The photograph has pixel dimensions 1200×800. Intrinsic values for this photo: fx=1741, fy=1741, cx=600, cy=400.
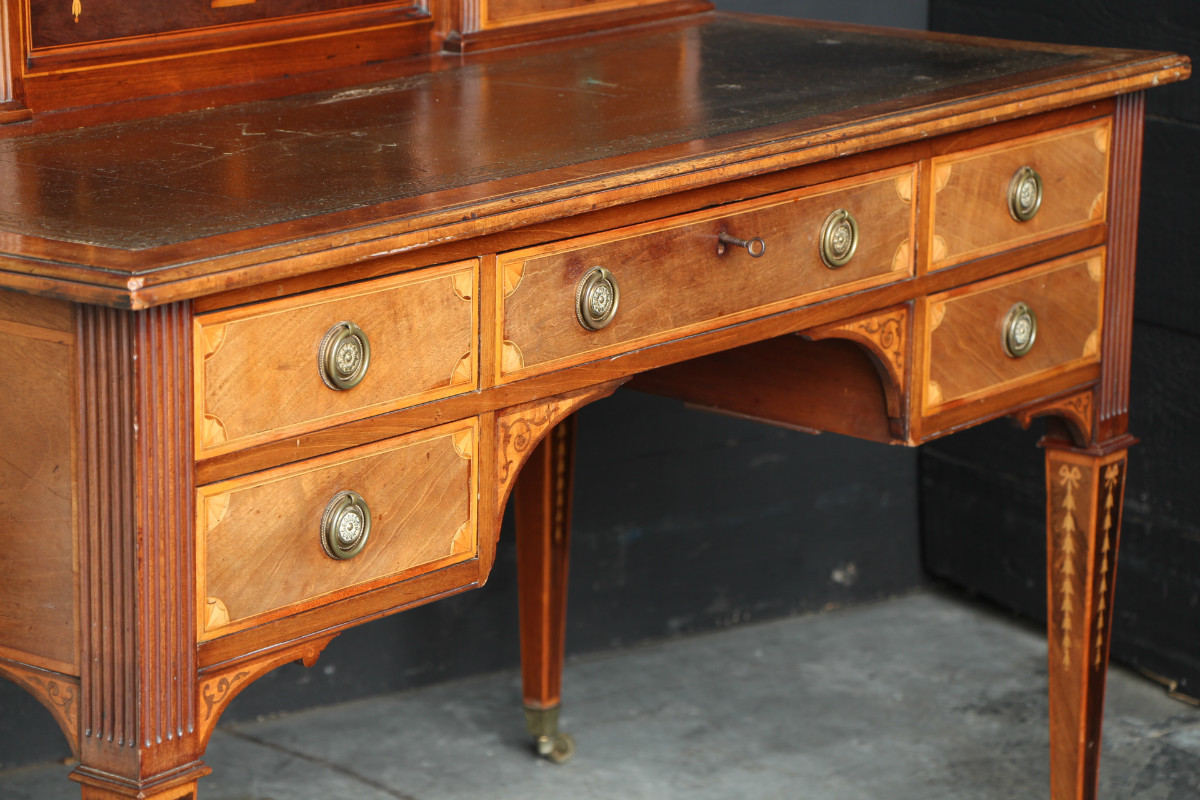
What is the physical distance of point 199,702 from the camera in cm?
149

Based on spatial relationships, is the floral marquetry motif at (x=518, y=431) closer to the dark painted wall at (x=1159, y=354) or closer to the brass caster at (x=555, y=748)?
the brass caster at (x=555, y=748)

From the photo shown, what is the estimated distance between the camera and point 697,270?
1874 millimetres

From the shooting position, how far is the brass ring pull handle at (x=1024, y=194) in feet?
7.21

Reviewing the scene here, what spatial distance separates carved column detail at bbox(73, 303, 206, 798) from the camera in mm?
1381

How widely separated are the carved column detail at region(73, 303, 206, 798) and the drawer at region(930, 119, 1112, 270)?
3.49ft

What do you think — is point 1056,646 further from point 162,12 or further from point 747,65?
point 162,12

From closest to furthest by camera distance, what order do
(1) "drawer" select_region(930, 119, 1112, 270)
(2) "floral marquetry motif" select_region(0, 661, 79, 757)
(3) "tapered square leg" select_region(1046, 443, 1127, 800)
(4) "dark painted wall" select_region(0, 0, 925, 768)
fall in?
(2) "floral marquetry motif" select_region(0, 661, 79, 757), (1) "drawer" select_region(930, 119, 1112, 270), (3) "tapered square leg" select_region(1046, 443, 1127, 800), (4) "dark painted wall" select_region(0, 0, 925, 768)

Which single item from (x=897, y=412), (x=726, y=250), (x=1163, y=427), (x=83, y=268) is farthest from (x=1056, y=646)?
(x=83, y=268)

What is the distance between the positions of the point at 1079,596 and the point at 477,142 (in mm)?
1132

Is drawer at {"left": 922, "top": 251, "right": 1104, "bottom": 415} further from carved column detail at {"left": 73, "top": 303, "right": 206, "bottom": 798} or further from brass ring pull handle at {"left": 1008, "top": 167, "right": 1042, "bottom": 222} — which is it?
carved column detail at {"left": 73, "top": 303, "right": 206, "bottom": 798}

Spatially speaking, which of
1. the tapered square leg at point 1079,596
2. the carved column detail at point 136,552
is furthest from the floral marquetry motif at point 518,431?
the tapered square leg at point 1079,596

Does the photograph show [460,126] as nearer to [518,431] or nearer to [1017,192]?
[518,431]

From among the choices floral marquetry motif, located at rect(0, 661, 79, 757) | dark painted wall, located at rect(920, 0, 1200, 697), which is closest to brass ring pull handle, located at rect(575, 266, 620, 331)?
floral marquetry motif, located at rect(0, 661, 79, 757)

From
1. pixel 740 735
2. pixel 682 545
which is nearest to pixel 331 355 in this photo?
pixel 740 735
